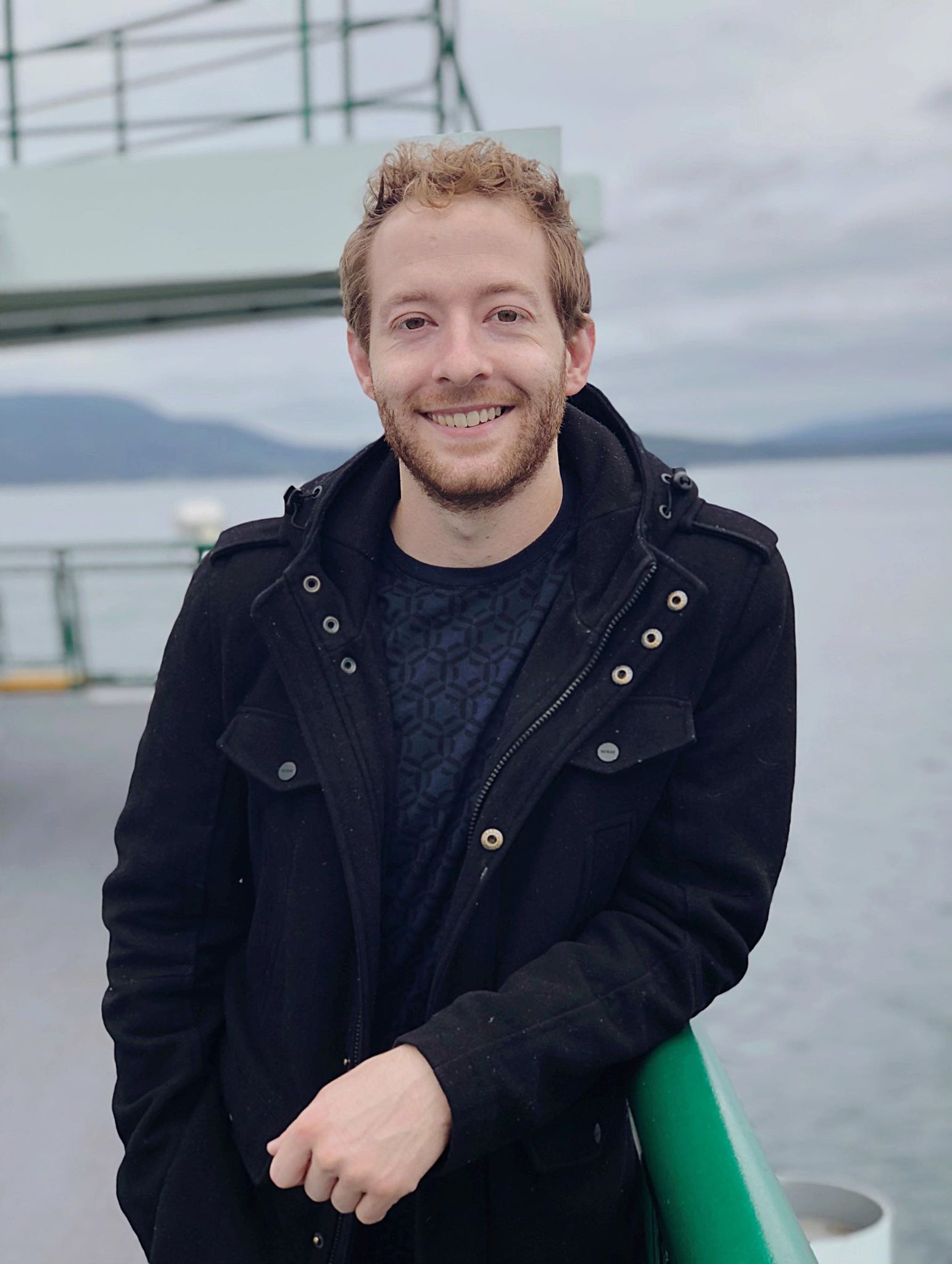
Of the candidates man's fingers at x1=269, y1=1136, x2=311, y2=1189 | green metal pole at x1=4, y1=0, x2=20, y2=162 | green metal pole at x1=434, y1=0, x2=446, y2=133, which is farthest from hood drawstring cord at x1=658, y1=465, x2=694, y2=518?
green metal pole at x1=4, y1=0, x2=20, y2=162

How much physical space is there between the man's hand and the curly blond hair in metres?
0.97

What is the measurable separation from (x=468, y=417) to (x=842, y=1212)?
10.4 feet

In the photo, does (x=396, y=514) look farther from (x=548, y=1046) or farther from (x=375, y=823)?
(x=548, y=1046)

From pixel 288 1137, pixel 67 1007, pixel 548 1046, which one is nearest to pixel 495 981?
pixel 548 1046

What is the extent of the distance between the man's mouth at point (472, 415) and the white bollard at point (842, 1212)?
2.63 meters

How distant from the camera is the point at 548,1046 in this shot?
4.13 feet

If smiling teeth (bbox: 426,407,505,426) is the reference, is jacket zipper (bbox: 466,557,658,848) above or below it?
below

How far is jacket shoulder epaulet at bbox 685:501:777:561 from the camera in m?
1.42

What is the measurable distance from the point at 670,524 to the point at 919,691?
3914 centimetres

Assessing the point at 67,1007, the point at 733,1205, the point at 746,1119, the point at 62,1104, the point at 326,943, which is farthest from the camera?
the point at 67,1007

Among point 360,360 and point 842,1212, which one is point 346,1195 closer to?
point 360,360

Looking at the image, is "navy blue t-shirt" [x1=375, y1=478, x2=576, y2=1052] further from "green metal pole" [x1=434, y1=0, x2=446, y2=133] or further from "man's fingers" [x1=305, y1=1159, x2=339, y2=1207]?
"green metal pole" [x1=434, y1=0, x2=446, y2=133]

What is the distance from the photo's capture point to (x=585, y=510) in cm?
151

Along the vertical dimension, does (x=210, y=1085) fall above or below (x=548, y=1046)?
below
